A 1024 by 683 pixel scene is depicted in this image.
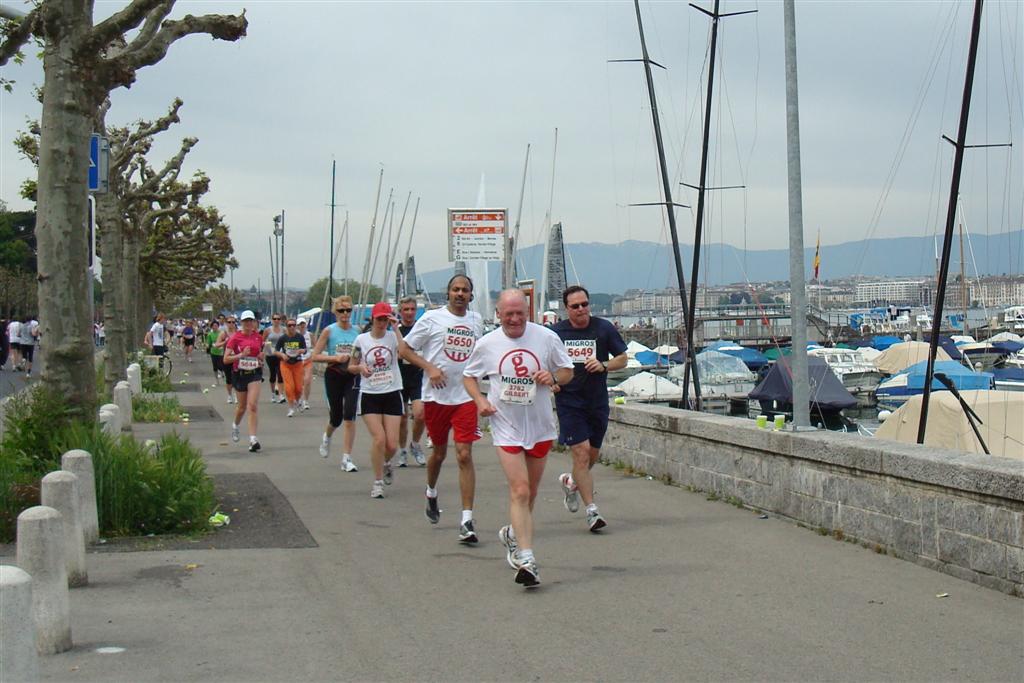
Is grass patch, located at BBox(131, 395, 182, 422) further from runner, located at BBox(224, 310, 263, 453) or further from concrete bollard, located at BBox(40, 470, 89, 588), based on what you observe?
concrete bollard, located at BBox(40, 470, 89, 588)

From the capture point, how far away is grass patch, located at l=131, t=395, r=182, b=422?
68.0 ft

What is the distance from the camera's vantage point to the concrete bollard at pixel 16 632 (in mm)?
4309

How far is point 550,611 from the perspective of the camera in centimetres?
686

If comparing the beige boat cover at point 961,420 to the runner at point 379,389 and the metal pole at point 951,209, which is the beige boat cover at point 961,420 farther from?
the runner at point 379,389

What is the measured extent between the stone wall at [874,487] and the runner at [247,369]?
20.4 feet

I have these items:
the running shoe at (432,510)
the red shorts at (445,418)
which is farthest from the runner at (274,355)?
the running shoe at (432,510)

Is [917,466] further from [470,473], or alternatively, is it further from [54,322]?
[54,322]

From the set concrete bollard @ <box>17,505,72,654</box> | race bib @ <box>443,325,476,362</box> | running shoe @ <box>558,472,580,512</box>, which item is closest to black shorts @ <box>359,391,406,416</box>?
race bib @ <box>443,325,476,362</box>

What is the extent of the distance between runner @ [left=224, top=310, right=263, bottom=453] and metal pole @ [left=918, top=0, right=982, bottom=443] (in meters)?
8.47

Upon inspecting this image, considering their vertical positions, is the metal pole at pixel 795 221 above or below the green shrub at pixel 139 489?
above

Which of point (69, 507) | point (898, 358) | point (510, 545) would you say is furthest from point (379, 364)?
point (898, 358)

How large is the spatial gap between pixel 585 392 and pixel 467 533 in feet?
5.40

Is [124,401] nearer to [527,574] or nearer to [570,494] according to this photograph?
[570,494]

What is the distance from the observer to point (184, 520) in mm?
9188
